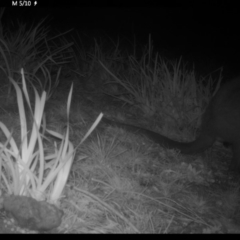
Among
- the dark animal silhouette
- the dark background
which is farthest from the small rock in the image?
the dark background

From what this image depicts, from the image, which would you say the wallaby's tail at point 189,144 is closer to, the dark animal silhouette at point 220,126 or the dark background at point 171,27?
the dark animal silhouette at point 220,126

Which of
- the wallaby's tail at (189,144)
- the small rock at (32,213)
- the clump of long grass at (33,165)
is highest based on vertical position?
the clump of long grass at (33,165)

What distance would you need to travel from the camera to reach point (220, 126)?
120 inches

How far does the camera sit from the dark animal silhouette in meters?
2.97

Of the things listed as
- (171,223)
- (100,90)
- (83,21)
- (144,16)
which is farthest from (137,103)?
(144,16)

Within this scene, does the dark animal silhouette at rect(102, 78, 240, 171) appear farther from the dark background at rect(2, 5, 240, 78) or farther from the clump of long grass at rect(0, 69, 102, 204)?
the dark background at rect(2, 5, 240, 78)

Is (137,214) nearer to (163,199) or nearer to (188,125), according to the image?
(163,199)

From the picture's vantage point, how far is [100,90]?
13.7 feet

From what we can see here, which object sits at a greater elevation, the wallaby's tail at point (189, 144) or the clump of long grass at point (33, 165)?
the clump of long grass at point (33, 165)

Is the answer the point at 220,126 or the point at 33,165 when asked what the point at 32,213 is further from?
the point at 220,126

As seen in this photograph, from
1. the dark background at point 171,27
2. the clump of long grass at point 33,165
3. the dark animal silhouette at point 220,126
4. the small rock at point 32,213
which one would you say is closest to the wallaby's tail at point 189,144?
the dark animal silhouette at point 220,126

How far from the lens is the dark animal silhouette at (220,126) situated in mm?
→ 2969

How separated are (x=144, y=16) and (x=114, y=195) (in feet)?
21.2

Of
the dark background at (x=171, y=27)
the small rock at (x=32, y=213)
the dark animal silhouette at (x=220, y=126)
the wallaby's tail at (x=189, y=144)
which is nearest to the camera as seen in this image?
the small rock at (x=32, y=213)
